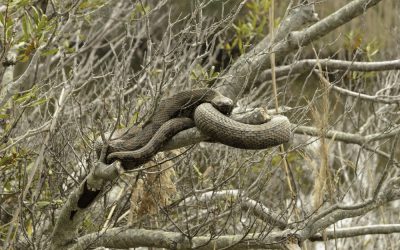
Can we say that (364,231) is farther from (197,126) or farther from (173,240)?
(197,126)

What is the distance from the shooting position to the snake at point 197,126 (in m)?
3.85

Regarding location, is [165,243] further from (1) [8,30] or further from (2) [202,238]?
(1) [8,30]

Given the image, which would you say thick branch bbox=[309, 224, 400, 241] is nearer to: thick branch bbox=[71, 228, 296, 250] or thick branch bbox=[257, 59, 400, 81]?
thick branch bbox=[71, 228, 296, 250]

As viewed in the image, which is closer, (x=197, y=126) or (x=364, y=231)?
(x=197, y=126)

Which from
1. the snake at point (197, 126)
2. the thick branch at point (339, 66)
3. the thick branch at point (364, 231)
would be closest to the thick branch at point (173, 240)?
the thick branch at point (364, 231)

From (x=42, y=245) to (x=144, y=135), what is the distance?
6.33 feet

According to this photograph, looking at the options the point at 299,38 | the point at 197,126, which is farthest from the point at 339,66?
the point at 197,126

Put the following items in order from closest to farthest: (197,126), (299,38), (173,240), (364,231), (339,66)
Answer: (197,126) < (173,240) < (364,231) < (299,38) < (339,66)

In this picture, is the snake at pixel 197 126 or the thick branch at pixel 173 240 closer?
the snake at pixel 197 126

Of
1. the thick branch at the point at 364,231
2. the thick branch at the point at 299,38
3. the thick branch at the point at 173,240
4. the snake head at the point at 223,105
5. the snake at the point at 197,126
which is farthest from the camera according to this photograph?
the thick branch at the point at 299,38

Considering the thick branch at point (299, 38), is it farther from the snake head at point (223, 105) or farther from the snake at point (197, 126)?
the snake head at point (223, 105)

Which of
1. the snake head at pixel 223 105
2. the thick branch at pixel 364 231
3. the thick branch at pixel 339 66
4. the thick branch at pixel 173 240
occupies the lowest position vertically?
the thick branch at pixel 173 240

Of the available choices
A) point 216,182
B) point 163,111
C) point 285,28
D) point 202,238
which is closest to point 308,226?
point 202,238

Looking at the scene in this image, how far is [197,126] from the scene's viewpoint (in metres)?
3.91
